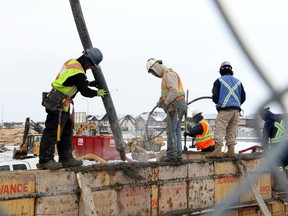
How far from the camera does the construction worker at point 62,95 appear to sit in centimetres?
481

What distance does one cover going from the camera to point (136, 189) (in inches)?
192

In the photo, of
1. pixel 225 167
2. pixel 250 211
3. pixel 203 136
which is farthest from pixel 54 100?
pixel 203 136

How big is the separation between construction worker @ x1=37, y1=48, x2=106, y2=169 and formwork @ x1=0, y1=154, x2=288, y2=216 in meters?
0.54

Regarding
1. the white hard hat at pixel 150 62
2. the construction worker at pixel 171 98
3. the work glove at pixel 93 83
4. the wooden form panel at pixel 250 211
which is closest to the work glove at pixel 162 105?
the construction worker at pixel 171 98

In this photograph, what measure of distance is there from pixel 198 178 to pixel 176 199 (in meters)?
0.51

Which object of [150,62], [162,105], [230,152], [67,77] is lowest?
[230,152]

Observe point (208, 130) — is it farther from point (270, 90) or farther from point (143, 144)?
point (143, 144)

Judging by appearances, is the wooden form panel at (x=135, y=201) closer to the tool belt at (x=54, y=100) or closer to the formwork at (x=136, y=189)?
the formwork at (x=136, y=189)

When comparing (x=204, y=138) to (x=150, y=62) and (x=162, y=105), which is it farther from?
(x=150, y=62)

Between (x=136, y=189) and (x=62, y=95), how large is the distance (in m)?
1.47

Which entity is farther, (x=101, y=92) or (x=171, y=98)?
(x=171, y=98)

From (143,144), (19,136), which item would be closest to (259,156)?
(143,144)

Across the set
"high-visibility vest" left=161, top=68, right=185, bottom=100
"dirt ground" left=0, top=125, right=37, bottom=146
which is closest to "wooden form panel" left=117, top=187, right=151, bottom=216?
"high-visibility vest" left=161, top=68, right=185, bottom=100

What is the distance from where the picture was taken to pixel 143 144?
944 inches
